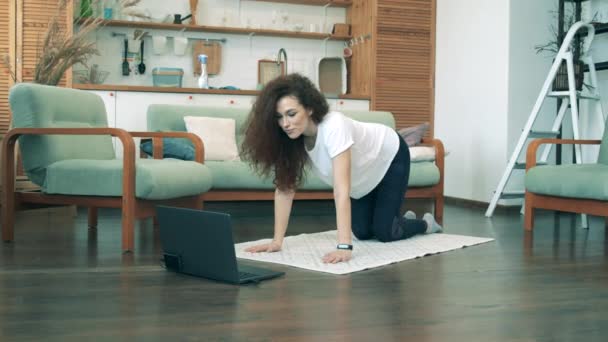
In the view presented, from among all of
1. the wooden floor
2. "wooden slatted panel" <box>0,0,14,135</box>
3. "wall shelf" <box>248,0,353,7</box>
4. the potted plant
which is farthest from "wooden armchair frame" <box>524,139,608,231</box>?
"wooden slatted panel" <box>0,0,14,135</box>

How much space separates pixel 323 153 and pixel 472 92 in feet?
11.7

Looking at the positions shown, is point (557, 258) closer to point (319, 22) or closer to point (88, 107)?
point (88, 107)

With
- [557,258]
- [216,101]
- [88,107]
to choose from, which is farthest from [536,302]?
[216,101]

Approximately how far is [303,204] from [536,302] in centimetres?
382

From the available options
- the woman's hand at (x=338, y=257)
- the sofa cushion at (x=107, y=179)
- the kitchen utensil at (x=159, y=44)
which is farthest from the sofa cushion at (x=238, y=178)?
the kitchen utensil at (x=159, y=44)

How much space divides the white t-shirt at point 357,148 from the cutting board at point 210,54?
3803 mm

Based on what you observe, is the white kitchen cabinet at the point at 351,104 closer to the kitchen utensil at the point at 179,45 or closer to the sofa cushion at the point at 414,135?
the sofa cushion at the point at 414,135

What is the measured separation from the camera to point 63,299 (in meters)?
2.14

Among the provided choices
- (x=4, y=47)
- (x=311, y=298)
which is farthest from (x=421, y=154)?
(x=4, y=47)

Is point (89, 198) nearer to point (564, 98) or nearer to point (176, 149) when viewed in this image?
point (176, 149)

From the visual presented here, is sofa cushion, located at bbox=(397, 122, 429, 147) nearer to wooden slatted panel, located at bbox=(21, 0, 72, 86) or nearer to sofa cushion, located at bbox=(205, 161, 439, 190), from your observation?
sofa cushion, located at bbox=(205, 161, 439, 190)

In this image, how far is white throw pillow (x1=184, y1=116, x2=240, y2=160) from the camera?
4.76m

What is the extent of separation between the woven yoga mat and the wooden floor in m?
0.09

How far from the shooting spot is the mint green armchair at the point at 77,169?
3.15 meters
